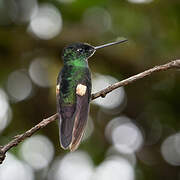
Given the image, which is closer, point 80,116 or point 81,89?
point 80,116

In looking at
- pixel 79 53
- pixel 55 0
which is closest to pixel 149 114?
pixel 55 0

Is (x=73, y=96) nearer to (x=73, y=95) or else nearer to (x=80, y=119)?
(x=73, y=95)

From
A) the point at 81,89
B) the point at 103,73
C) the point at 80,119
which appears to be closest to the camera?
the point at 80,119

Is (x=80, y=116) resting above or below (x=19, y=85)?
above

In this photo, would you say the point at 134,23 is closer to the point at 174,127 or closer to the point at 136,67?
the point at 136,67

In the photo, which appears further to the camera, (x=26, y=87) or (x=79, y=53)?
(x=26, y=87)

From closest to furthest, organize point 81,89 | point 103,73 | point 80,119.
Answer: point 80,119, point 81,89, point 103,73

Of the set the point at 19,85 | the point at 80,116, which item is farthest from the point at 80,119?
the point at 19,85

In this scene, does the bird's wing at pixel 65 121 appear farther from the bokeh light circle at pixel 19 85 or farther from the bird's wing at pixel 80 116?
the bokeh light circle at pixel 19 85
